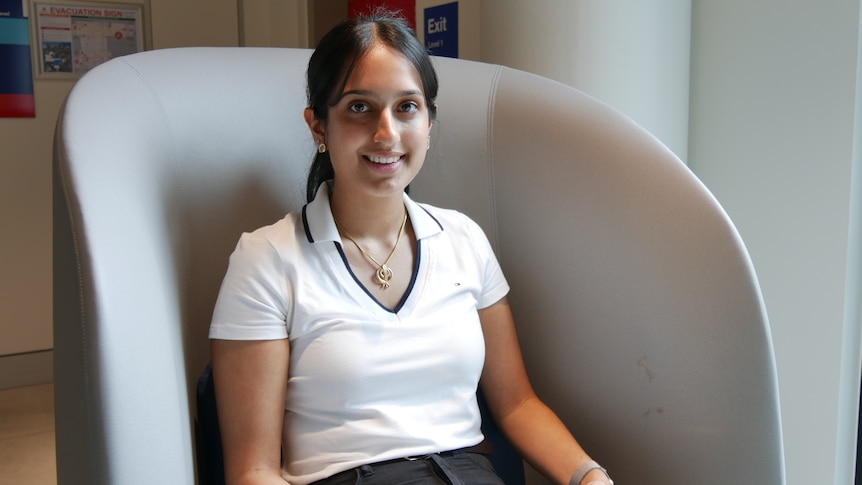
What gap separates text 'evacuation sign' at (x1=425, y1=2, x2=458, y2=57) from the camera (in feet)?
7.94

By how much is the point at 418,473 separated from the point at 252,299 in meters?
0.37

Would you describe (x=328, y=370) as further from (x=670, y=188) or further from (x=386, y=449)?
(x=670, y=188)

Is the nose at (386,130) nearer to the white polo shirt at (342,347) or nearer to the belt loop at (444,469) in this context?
the white polo shirt at (342,347)

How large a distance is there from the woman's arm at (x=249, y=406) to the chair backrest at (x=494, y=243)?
0.07 metres

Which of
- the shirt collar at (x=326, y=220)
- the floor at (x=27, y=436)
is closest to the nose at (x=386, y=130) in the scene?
the shirt collar at (x=326, y=220)

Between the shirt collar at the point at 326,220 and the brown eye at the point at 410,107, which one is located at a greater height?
the brown eye at the point at 410,107

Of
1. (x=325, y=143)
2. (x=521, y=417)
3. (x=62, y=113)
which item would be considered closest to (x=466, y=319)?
(x=521, y=417)

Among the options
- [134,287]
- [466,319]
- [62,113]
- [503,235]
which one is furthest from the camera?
[503,235]

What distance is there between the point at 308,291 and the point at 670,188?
648mm

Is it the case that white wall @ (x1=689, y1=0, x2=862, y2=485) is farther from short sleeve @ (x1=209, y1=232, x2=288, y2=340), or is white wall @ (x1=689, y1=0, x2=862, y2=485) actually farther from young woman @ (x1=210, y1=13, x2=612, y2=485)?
short sleeve @ (x1=209, y1=232, x2=288, y2=340)

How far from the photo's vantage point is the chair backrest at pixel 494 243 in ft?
3.37

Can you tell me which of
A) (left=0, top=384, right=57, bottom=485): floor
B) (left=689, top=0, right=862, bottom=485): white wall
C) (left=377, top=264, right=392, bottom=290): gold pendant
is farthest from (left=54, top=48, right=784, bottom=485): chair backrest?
(left=0, top=384, right=57, bottom=485): floor

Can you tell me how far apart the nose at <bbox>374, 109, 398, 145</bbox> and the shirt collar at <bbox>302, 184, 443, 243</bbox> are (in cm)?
16

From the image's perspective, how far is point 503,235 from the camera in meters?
1.61
